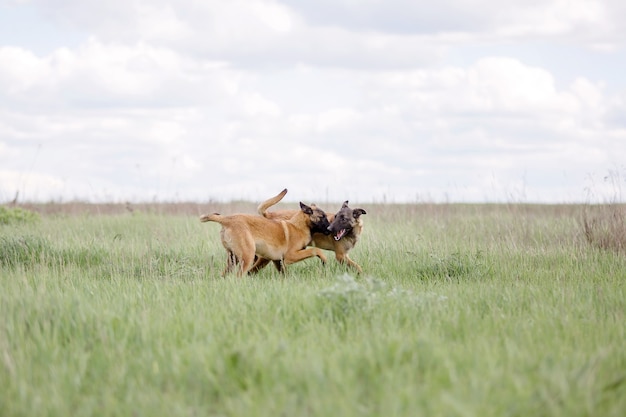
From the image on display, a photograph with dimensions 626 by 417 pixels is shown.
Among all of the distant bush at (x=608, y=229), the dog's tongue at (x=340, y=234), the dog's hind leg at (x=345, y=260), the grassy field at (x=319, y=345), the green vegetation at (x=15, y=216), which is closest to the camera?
the grassy field at (x=319, y=345)

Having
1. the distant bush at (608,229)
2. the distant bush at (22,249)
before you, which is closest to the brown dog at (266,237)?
the distant bush at (22,249)

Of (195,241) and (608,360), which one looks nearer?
(608,360)

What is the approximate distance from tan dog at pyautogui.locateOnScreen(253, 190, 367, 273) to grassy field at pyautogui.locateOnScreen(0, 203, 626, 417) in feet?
1.95

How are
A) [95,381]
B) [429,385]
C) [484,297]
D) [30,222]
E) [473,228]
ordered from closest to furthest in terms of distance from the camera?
1. [429,385]
2. [95,381]
3. [484,297]
4. [473,228]
5. [30,222]

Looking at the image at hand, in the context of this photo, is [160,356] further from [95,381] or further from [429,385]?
[429,385]

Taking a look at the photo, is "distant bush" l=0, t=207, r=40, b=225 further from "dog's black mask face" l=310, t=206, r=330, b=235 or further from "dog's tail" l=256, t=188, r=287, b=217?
"dog's black mask face" l=310, t=206, r=330, b=235

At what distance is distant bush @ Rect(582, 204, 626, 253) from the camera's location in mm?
11617

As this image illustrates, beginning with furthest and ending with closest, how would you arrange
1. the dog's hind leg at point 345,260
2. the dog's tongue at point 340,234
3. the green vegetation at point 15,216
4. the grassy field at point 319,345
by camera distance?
the green vegetation at point 15,216 < the dog's hind leg at point 345,260 < the dog's tongue at point 340,234 < the grassy field at point 319,345

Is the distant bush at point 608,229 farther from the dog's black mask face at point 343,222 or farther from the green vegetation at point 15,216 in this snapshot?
the green vegetation at point 15,216

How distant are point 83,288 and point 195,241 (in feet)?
17.6

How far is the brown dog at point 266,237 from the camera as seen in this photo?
9164mm

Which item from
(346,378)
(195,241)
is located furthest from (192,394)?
(195,241)

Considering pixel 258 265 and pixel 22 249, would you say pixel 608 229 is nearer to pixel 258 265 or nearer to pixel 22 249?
pixel 258 265

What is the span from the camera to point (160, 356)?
4.96 m
